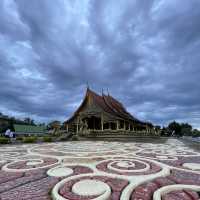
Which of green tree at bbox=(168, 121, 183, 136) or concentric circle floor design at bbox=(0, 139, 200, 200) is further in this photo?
green tree at bbox=(168, 121, 183, 136)

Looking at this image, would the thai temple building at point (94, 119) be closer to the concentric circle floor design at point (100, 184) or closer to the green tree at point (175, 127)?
the concentric circle floor design at point (100, 184)

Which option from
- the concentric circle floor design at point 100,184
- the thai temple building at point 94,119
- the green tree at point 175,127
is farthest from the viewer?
the green tree at point 175,127

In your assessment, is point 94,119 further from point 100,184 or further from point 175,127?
point 175,127

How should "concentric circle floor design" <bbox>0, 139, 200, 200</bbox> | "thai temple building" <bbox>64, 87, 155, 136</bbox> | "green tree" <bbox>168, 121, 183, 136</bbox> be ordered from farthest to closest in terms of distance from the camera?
"green tree" <bbox>168, 121, 183, 136</bbox>, "thai temple building" <bbox>64, 87, 155, 136</bbox>, "concentric circle floor design" <bbox>0, 139, 200, 200</bbox>

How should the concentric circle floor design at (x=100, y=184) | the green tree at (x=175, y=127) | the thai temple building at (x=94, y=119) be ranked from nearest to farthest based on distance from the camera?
the concentric circle floor design at (x=100, y=184) < the thai temple building at (x=94, y=119) < the green tree at (x=175, y=127)

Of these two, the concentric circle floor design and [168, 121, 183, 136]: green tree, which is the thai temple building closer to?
the concentric circle floor design

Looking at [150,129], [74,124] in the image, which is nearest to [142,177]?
[74,124]

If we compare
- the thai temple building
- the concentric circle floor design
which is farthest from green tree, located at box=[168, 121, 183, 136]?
the concentric circle floor design

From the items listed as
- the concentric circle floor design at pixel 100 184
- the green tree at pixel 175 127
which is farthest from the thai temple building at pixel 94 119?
the green tree at pixel 175 127

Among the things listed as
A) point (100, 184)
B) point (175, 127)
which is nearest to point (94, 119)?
point (100, 184)

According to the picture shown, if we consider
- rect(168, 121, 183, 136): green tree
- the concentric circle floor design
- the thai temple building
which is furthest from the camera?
rect(168, 121, 183, 136): green tree

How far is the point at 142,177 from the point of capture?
288 cm

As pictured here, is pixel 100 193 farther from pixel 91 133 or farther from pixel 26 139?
pixel 91 133

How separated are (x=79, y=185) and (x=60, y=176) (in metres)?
0.64
